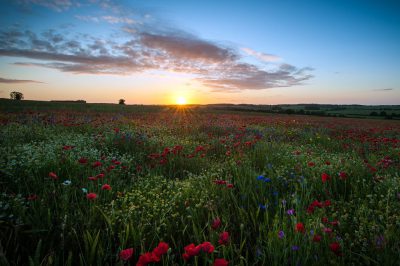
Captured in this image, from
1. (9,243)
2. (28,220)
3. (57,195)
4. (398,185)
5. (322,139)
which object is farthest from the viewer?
(322,139)

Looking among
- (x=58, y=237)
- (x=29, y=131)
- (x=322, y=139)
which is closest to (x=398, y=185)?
(x=58, y=237)

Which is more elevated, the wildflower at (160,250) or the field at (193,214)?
the wildflower at (160,250)

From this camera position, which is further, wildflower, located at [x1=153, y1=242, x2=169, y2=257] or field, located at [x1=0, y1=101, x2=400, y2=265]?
field, located at [x1=0, y1=101, x2=400, y2=265]

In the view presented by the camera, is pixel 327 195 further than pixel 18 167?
No

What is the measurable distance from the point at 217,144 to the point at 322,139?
4.99 meters

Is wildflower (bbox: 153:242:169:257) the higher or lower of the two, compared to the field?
higher

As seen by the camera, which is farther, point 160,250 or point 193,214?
point 193,214

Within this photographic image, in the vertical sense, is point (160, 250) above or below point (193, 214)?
above

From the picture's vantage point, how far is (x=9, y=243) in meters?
2.14

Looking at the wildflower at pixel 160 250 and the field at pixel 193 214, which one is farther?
the field at pixel 193 214

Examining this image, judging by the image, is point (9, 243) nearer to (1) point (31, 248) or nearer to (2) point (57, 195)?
(1) point (31, 248)

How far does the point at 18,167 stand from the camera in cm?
376

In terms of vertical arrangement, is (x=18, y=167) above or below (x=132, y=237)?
above

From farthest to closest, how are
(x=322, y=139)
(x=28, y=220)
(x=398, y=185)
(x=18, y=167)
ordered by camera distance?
1. (x=322, y=139)
2. (x=18, y=167)
3. (x=398, y=185)
4. (x=28, y=220)
